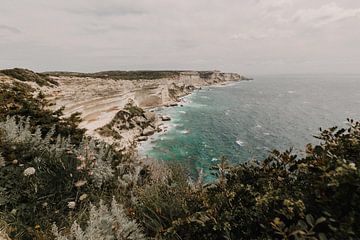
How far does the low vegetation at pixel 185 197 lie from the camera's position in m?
2.49

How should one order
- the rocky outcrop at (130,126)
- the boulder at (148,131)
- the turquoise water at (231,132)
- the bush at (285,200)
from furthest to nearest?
the boulder at (148,131)
the rocky outcrop at (130,126)
the turquoise water at (231,132)
the bush at (285,200)

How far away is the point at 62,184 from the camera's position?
5.97 metres

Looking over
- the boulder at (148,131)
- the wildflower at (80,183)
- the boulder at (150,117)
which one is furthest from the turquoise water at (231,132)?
the wildflower at (80,183)

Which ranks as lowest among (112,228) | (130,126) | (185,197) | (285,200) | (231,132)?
(231,132)

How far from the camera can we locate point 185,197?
173 inches

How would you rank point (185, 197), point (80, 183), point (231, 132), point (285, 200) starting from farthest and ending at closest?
point (231, 132) → point (80, 183) → point (185, 197) → point (285, 200)

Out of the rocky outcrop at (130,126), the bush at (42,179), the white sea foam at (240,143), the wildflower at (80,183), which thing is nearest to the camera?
the bush at (42,179)

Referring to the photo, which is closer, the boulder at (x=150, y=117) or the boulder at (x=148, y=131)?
the boulder at (x=148, y=131)

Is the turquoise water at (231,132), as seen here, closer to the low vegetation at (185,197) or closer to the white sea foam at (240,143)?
the white sea foam at (240,143)

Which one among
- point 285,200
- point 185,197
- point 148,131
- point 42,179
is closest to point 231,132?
point 148,131

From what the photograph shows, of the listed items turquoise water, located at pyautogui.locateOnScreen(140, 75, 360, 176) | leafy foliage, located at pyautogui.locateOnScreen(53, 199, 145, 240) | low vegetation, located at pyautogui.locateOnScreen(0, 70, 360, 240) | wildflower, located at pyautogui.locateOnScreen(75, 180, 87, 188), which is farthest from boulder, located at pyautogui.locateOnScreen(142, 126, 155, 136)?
leafy foliage, located at pyautogui.locateOnScreen(53, 199, 145, 240)

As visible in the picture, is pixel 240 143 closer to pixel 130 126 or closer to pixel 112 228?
pixel 130 126

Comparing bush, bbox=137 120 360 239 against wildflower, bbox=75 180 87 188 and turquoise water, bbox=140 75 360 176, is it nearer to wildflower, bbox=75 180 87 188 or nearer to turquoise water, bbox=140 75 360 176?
wildflower, bbox=75 180 87 188

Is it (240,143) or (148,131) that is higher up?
(148,131)
